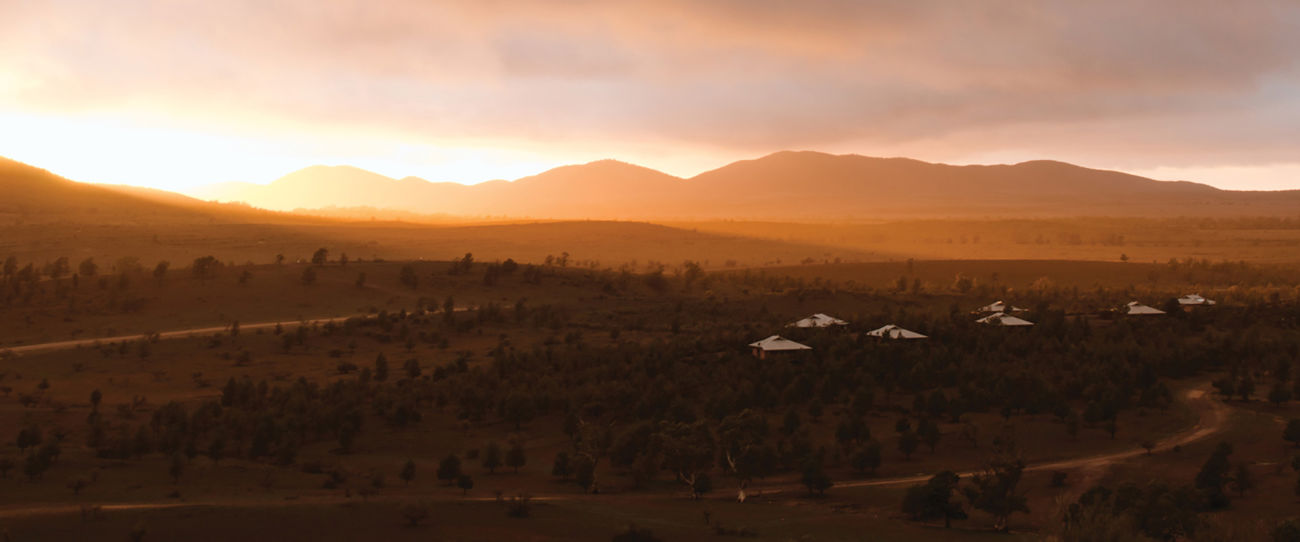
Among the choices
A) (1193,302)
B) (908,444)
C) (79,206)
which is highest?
(79,206)

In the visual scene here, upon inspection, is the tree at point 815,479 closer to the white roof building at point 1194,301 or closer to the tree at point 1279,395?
the tree at point 1279,395

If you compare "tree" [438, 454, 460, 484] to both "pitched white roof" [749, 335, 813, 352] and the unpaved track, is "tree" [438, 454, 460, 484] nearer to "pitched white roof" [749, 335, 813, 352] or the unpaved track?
the unpaved track

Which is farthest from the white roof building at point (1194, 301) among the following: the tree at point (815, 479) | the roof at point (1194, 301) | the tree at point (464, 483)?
the tree at point (464, 483)

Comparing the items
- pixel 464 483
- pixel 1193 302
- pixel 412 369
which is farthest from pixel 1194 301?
pixel 464 483

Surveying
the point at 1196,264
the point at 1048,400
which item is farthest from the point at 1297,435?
the point at 1196,264

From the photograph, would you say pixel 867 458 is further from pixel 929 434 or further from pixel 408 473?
pixel 408 473

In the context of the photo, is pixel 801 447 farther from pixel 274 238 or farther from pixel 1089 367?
pixel 274 238

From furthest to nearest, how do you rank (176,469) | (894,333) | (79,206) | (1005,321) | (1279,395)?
(79,206)
(1005,321)
(894,333)
(1279,395)
(176,469)

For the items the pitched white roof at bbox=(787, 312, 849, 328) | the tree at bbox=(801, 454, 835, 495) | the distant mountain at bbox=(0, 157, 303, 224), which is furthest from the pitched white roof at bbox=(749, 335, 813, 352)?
the distant mountain at bbox=(0, 157, 303, 224)
